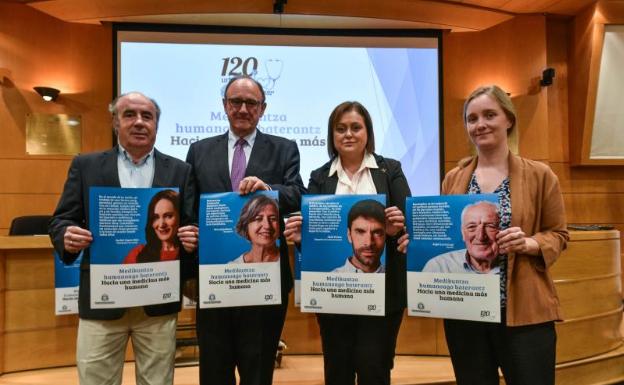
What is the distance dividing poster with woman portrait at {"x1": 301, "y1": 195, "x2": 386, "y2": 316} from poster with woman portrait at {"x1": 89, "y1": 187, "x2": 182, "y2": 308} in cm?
52

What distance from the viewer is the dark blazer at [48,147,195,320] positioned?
1692 millimetres

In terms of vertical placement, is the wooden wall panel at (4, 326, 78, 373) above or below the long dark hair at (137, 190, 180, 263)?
below

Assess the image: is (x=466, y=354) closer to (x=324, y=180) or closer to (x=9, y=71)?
(x=324, y=180)

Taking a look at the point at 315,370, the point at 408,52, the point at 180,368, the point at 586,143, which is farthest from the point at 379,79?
the point at 180,368

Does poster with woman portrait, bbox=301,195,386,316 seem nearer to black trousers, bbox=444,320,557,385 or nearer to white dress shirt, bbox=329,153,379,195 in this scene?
white dress shirt, bbox=329,153,379,195

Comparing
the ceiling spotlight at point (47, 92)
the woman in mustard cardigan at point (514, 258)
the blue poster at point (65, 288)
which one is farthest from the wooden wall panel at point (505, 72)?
the ceiling spotlight at point (47, 92)

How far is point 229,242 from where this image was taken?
5.64ft

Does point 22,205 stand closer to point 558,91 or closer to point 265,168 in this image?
point 265,168

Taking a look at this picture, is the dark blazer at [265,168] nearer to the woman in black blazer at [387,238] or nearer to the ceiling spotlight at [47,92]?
the woman in black blazer at [387,238]

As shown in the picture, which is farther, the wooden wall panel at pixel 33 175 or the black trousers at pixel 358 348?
the wooden wall panel at pixel 33 175

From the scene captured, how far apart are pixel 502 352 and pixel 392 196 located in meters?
0.69

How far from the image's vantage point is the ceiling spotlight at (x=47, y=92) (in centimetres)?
521

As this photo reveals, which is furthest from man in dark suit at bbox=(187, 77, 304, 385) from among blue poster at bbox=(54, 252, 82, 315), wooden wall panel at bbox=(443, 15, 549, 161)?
wooden wall panel at bbox=(443, 15, 549, 161)

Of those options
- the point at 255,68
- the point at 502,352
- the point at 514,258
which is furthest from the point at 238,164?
the point at 255,68
